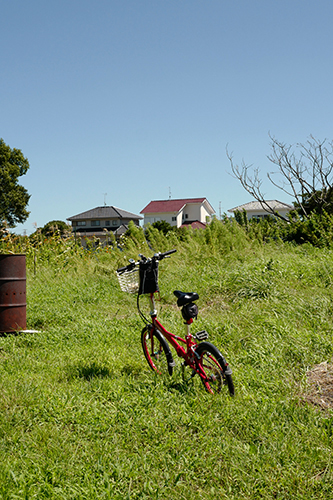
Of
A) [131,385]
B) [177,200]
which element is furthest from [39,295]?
[177,200]

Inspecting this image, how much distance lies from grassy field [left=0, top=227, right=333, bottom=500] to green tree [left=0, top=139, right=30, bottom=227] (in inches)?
1335

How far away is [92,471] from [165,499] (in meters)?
0.48

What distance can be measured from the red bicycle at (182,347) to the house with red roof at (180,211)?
213 ft

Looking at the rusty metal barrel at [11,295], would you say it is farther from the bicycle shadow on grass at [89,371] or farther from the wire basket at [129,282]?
the wire basket at [129,282]

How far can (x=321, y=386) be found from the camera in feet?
11.3

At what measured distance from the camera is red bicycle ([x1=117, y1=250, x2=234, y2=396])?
333 cm

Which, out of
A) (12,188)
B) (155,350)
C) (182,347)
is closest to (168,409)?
(182,347)

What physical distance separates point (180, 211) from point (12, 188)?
114ft

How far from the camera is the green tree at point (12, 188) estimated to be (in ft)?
124

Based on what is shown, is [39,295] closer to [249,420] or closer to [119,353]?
[119,353]

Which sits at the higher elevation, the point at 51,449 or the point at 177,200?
the point at 177,200

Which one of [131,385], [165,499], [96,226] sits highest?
[96,226]

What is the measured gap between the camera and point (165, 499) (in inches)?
88.7

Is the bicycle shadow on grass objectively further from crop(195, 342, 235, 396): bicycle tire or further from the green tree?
the green tree
